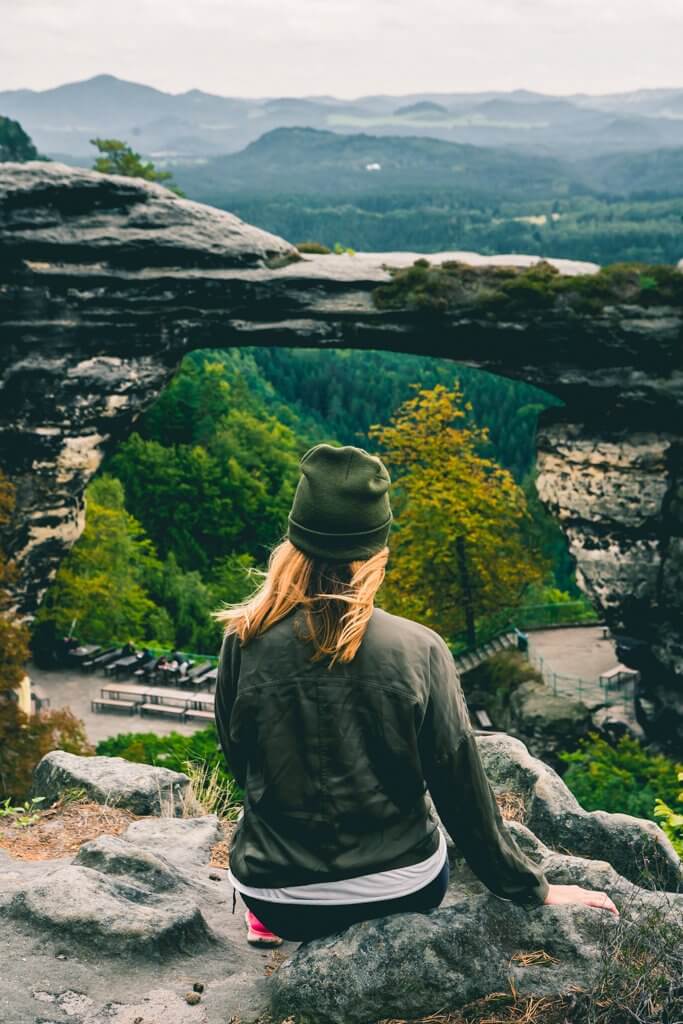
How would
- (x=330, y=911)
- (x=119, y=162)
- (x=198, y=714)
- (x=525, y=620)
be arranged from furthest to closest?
1. (x=119, y=162)
2. (x=525, y=620)
3. (x=198, y=714)
4. (x=330, y=911)

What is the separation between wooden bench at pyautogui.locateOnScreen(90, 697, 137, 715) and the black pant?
2798 centimetres

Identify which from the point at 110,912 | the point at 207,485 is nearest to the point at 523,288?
the point at 110,912

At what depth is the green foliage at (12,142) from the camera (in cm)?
7675

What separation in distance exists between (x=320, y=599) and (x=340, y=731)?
1.68 feet

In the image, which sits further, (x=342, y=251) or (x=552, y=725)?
(x=342, y=251)

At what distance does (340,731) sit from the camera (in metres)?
3.96

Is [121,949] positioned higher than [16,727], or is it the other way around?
[121,949]

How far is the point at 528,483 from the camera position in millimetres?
66312

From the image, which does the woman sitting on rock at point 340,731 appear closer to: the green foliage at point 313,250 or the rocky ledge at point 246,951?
the rocky ledge at point 246,951

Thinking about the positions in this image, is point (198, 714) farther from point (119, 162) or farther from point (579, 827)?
point (119, 162)

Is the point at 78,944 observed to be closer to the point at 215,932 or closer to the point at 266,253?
the point at 215,932

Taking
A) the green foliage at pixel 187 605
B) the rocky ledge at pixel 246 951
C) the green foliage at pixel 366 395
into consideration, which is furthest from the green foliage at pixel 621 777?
the green foliage at pixel 366 395

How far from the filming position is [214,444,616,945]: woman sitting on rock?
3891 millimetres

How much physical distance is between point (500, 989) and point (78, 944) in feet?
6.27
